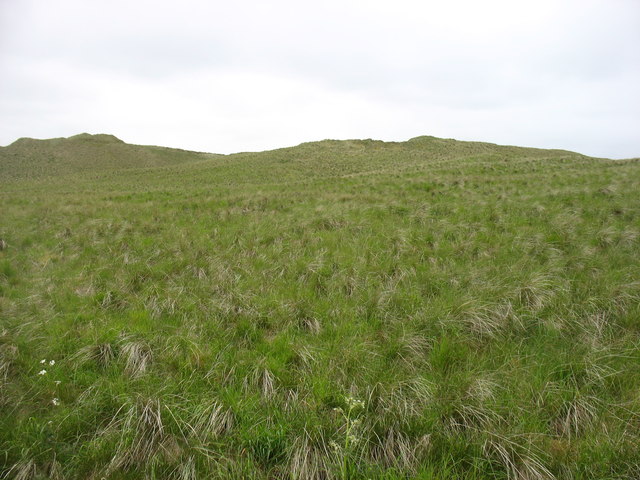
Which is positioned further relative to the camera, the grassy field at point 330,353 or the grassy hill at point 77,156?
the grassy hill at point 77,156

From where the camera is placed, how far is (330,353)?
3641 millimetres

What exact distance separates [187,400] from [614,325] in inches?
204

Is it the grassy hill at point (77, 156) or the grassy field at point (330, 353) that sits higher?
the grassy hill at point (77, 156)

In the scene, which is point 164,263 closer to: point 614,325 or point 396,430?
point 396,430

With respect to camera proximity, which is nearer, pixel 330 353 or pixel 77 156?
pixel 330 353

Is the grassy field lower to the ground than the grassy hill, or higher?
lower

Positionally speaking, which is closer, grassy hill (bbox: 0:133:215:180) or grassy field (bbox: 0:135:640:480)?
grassy field (bbox: 0:135:640:480)

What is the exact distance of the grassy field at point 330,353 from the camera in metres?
2.44

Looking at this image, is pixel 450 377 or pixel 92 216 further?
pixel 92 216

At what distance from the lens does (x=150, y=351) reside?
3.71m

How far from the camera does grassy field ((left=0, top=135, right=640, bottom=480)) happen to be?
244 cm

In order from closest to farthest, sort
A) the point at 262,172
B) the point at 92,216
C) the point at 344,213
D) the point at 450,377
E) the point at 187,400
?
the point at 187,400 < the point at 450,377 < the point at 344,213 < the point at 92,216 < the point at 262,172

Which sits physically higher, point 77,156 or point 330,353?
point 77,156

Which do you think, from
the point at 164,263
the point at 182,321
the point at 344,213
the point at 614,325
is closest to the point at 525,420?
the point at 614,325
